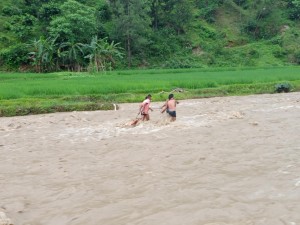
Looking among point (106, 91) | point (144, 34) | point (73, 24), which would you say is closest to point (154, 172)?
point (106, 91)

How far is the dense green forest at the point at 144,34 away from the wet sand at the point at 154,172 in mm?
20429

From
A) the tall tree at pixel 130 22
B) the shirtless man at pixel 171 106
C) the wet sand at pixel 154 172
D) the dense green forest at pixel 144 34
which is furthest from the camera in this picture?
the tall tree at pixel 130 22

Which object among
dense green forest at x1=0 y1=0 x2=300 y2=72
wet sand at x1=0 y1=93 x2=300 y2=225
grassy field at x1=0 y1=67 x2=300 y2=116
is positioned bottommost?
wet sand at x1=0 y1=93 x2=300 y2=225

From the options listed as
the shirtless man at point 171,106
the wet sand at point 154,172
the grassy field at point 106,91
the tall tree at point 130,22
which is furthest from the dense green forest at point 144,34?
the wet sand at point 154,172

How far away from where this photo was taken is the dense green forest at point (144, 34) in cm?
3228

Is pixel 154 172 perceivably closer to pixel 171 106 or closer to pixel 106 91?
pixel 171 106

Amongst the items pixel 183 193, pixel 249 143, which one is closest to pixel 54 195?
pixel 183 193

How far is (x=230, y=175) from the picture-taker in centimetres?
650

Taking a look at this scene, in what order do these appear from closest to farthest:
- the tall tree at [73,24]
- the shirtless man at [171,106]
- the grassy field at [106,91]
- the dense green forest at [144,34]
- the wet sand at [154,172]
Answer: the wet sand at [154,172] < the shirtless man at [171,106] < the grassy field at [106,91] < the tall tree at [73,24] < the dense green forest at [144,34]

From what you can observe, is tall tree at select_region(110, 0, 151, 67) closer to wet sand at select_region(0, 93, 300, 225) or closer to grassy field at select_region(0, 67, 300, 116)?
grassy field at select_region(0, 67, 300, 116)

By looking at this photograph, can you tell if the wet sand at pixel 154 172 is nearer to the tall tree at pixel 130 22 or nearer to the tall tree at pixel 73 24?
the tall tree at pixel 73 24

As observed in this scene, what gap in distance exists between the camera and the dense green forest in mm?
32281

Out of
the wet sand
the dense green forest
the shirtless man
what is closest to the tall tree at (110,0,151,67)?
the dense green forest

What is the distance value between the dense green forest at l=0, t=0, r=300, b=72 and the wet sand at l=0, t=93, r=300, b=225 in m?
20.4
